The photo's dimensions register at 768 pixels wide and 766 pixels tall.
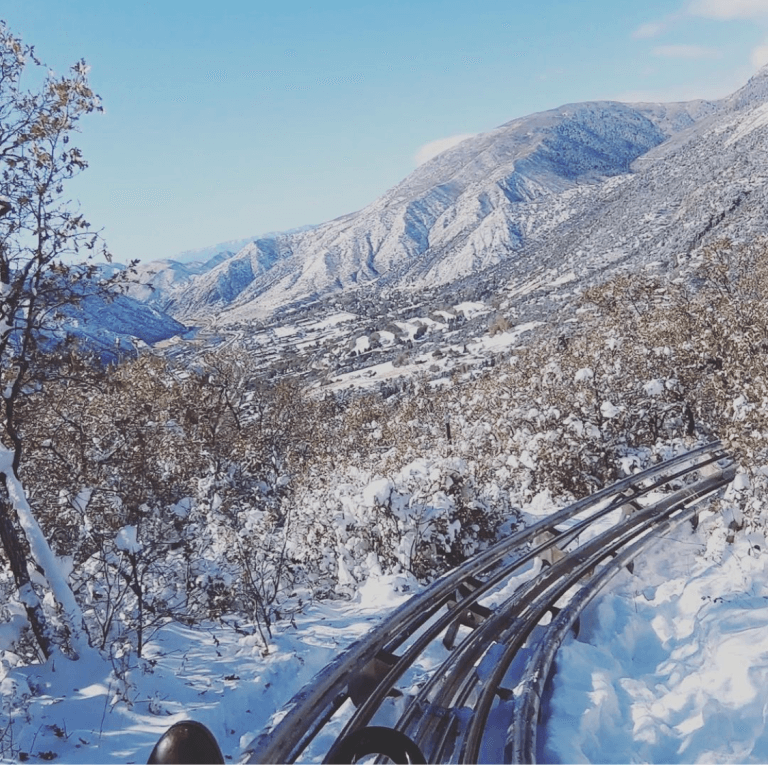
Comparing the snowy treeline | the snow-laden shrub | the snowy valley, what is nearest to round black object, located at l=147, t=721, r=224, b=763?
the snowy valley

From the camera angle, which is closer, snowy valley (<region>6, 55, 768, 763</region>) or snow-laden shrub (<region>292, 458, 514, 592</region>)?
snowy valley (<region>6, 55, 768, 763</region>)

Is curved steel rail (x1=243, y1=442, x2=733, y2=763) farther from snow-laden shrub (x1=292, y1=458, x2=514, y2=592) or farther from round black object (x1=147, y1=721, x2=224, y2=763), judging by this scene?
snow-laden shrub (x1=292, y1=458, x2=514, y2=592)

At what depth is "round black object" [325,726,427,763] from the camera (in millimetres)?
3232

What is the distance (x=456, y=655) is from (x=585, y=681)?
1.50 metres

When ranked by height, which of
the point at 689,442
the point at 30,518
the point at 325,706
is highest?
the point at 30,518

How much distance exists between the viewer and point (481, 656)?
7234 mm

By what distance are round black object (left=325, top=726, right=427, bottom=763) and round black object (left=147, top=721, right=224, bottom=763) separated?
0.74 metres

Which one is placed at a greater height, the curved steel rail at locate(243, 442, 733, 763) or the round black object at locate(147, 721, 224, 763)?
the round black object at locate(147, 721, 224, 763)

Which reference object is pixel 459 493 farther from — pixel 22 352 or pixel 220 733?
pixel 22 352

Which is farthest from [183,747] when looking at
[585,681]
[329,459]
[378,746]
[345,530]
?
[329,459]

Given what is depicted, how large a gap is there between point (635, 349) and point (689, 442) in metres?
3.21

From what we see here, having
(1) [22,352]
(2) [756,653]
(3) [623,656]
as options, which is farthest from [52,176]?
(2) [756,653]

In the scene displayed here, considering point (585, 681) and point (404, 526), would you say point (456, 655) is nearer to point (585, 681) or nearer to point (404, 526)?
point (585, 681)

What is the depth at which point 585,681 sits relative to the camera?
6539mm
